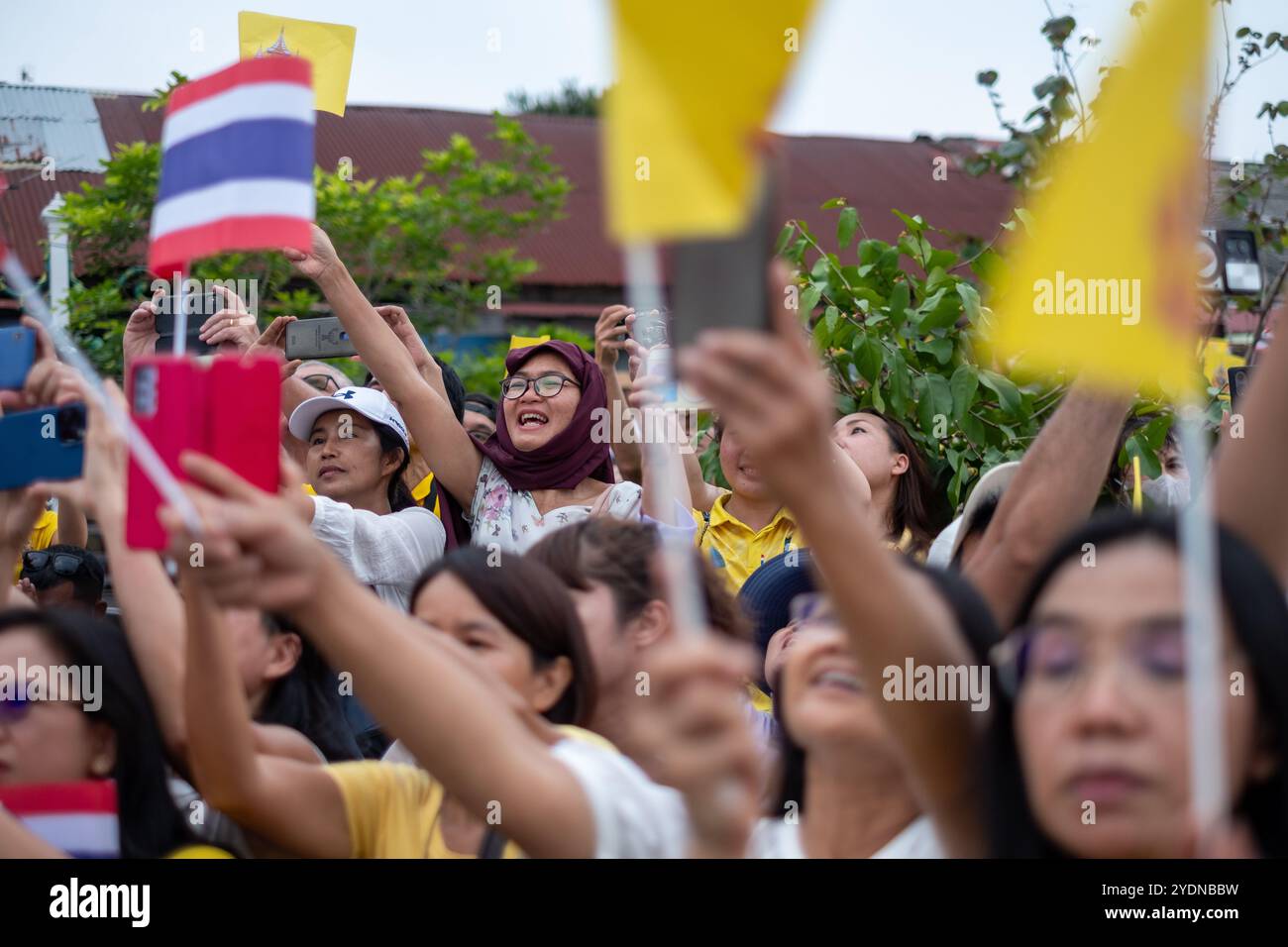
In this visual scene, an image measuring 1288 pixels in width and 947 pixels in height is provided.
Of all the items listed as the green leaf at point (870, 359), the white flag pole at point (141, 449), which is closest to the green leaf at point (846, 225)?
the green leaf at point (870, 359)

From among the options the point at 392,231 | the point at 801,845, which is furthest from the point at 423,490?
the point at 392,231

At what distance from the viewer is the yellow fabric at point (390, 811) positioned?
2010 millimetres

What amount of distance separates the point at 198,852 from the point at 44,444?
25.3 inches

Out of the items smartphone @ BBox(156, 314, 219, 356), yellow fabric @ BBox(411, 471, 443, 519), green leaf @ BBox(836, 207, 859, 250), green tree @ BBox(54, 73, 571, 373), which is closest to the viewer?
smartphone @ BBox(156, 314, 219, 356)

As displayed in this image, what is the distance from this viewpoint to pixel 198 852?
211cm

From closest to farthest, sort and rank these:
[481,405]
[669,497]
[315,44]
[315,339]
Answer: [669,497] → [315,44] → [315,339] → [481,405]

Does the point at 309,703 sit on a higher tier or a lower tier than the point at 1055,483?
lower

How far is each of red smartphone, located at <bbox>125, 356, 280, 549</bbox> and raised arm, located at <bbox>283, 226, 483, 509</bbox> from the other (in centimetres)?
155

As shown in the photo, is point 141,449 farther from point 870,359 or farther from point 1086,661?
point 870,359

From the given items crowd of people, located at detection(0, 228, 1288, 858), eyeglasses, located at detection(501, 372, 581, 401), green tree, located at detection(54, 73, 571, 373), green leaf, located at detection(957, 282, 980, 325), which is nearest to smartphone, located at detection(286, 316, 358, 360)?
eyeglasses, located at detection(501, 372, 581, 401)

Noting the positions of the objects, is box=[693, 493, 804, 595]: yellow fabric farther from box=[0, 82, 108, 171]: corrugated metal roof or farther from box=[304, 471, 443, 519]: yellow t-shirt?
box=[0, 82, 108, 171]: corrugated metal roof

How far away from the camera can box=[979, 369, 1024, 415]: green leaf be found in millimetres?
4336
